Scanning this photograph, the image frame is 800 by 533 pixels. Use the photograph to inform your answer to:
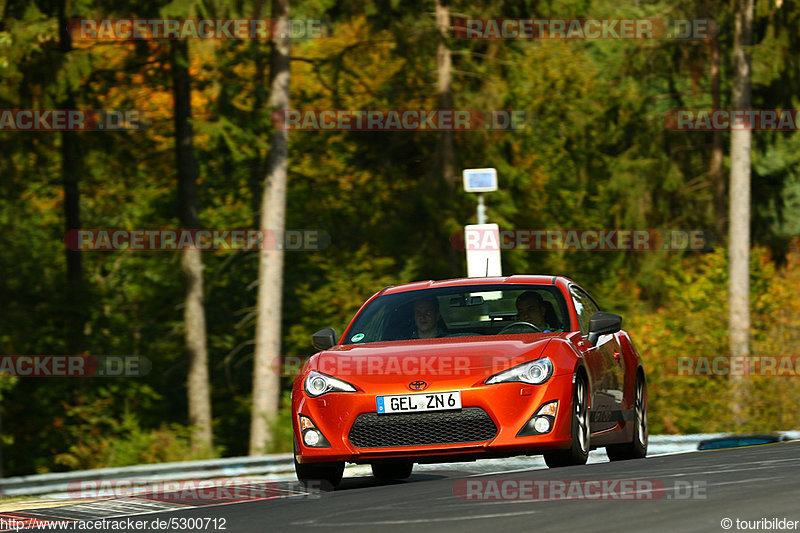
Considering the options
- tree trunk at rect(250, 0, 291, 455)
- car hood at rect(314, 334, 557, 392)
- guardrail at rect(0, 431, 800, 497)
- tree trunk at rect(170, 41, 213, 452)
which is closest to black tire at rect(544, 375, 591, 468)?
car hood at rect(314, 334, 557, 392)

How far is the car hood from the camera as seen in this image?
32.9 ft

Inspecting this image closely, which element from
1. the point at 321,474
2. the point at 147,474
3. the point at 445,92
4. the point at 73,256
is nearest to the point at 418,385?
the point at 321,474

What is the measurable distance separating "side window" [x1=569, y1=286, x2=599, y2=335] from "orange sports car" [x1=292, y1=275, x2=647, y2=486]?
0.12m

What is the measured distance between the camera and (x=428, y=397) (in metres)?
9.96

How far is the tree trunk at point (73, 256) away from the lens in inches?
1356

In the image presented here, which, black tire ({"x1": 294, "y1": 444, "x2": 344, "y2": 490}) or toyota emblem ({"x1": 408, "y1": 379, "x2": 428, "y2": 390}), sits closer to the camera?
toyota emblem ({"x1": 408, "y1": 379, "x2": 428, "y2": 390})

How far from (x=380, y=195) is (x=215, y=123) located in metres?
11.5

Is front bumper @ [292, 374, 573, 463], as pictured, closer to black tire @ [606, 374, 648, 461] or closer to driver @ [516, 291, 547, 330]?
driver @ [516, 291, 547, 330]

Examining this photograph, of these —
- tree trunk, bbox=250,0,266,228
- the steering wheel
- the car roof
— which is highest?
tree trunk, bbox=250,0,266,228

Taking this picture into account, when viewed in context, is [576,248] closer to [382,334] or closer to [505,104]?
[505,104]

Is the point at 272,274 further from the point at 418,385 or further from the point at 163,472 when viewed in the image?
the point at 418,385

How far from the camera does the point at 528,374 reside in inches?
397

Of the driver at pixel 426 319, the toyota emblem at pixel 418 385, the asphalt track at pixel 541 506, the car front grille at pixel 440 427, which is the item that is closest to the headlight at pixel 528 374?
the car front grille at pixel 440 427

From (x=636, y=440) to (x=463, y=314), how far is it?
2317 mm
